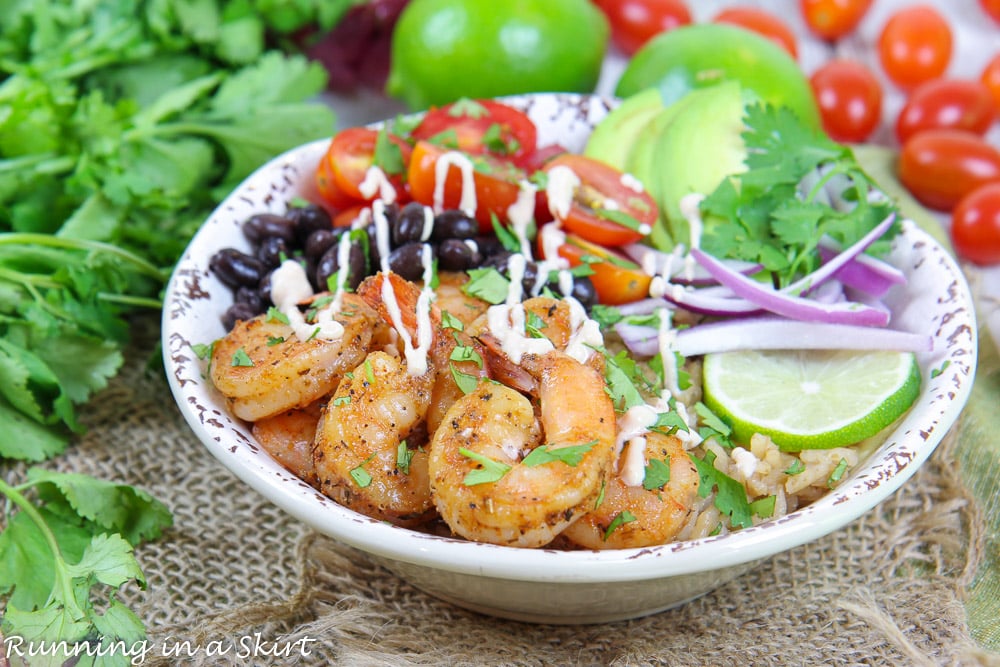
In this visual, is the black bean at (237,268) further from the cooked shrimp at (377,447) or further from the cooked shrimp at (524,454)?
the cooked shrimp at (524,454)

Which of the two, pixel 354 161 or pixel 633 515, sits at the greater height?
pixel 354 161

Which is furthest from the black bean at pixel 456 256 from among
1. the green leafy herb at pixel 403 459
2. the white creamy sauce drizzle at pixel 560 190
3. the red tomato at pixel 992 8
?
the red tomato at pixel 992 8

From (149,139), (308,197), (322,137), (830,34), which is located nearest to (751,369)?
(308,197)

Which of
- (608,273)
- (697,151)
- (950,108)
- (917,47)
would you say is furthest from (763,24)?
(608,273)

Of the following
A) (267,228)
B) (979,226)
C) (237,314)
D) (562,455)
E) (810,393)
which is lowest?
(979,226)

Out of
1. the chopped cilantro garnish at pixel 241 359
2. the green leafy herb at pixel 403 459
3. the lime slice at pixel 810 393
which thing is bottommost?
the lime slice at pixel 810 393

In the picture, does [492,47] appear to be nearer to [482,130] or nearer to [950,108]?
[482,130]

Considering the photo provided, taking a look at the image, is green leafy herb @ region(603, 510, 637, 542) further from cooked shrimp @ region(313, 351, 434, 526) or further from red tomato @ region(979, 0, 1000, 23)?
red tomato @ region(979, 0, 1000, 23)
